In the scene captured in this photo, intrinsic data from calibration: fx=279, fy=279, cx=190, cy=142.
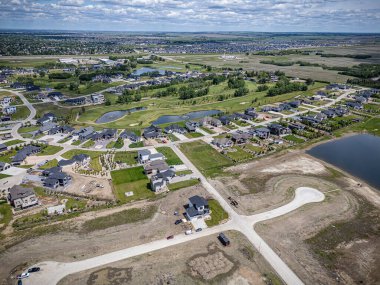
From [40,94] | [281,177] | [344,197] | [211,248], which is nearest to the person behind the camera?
[211,248]

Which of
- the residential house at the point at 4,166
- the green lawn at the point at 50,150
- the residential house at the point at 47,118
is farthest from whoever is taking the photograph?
the residential house at the point at 47,118

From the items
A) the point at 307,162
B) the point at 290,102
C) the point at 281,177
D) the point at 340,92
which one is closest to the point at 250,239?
the point at 281,177

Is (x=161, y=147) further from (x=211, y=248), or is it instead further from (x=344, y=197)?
(x=344, y=197)

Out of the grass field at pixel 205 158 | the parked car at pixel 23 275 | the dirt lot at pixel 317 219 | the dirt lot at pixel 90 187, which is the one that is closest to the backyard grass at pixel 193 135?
the grass field at pixel 205 158

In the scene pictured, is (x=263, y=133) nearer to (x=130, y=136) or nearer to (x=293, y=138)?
(x=293, y=138)

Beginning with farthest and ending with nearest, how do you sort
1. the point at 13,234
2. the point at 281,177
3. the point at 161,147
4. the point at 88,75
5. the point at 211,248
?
1. the point at 88,75
2. the point at 161,147
3. the point at 281,177
4. the point at 13,234
5. the point at 211,248

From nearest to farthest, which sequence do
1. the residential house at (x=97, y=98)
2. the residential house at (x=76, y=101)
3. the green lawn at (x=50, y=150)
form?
the green lawn at (x=50, y=150) < the residential house at (x=76, y=101) < the residential house at (x=97, y=98)

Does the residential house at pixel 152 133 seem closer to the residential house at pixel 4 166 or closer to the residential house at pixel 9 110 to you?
the residential house at pixel 4 166
